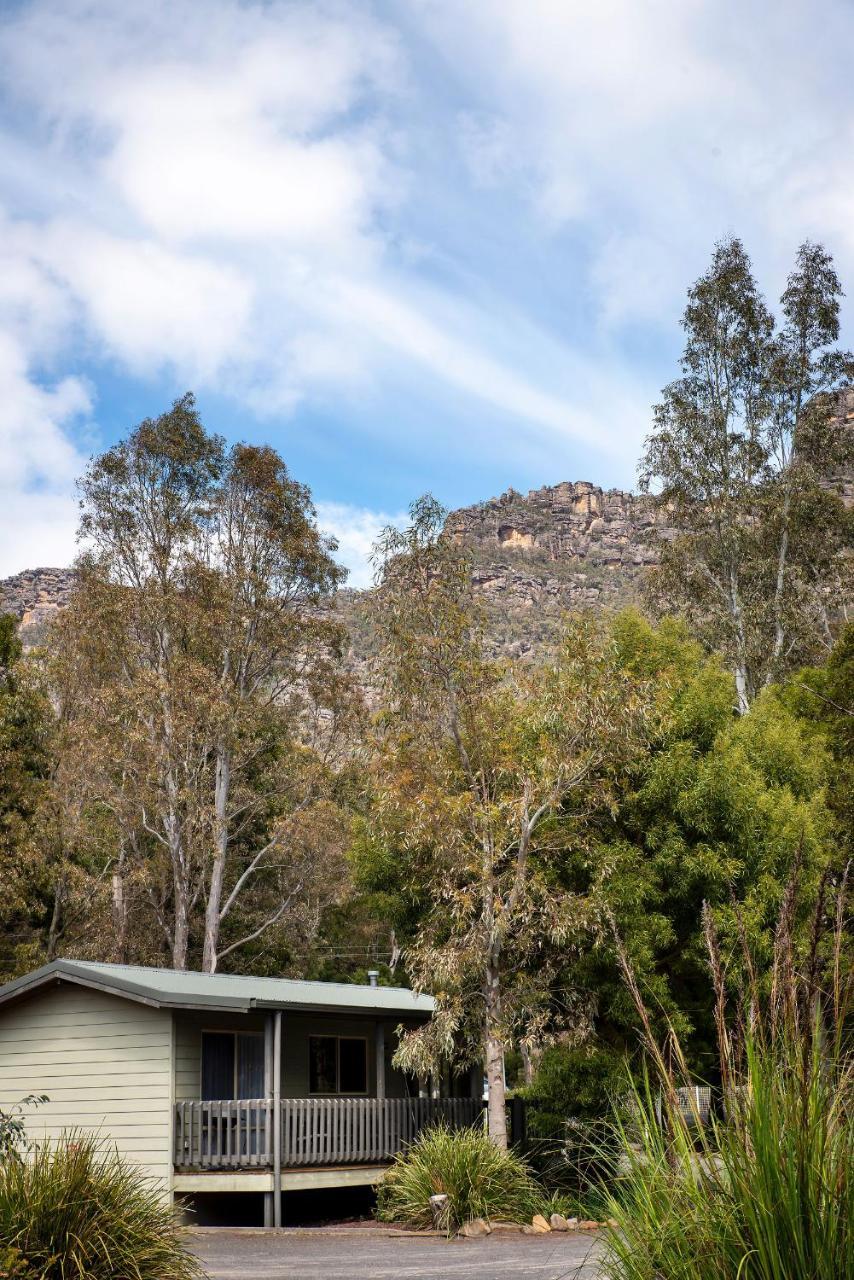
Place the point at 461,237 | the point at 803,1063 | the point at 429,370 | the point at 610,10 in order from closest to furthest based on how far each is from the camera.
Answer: the point at 803,1063 < the point at 610,10 < the point at 461,237 < the point at 429,370

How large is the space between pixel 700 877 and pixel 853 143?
12.4 metres

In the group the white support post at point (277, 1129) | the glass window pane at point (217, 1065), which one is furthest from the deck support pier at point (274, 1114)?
the glass window pane at point (217, 1065)

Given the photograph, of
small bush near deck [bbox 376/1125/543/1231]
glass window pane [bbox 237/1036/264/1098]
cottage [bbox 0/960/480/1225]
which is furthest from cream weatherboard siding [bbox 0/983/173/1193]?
small bush near deck [bbox 376/1125/543/1231]

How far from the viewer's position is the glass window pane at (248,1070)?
1828 cm

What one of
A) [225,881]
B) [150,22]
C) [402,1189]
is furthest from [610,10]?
[225,881]

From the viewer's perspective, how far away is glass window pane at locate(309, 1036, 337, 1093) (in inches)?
792

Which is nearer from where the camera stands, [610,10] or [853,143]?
[853,143]

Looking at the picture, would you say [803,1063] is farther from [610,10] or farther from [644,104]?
[644,104]

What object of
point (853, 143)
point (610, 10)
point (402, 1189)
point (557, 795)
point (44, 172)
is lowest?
point (402, 1189)

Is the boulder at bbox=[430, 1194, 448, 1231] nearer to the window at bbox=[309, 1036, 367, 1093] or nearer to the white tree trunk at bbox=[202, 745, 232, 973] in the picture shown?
the window at bbox=[309, 1036, 367, 1093]

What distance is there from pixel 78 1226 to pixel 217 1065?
35.7 ft

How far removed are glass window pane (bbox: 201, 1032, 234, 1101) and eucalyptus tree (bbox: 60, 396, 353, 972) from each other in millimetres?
12012

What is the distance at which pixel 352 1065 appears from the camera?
822 inches

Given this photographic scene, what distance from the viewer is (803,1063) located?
315cm
